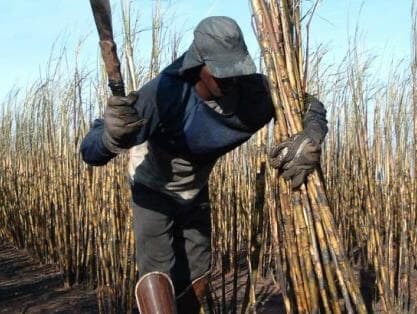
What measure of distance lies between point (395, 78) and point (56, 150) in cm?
233

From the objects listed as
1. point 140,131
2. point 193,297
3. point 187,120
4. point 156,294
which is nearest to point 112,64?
point 140,131

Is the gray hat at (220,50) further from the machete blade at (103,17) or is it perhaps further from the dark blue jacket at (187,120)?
the machete blade at (103,17)

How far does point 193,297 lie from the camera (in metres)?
2.23

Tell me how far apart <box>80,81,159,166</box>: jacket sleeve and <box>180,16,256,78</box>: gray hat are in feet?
0.47

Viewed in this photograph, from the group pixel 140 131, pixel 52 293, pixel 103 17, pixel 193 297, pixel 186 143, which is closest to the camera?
pixel 103 17

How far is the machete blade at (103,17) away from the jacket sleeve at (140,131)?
24 centimetres

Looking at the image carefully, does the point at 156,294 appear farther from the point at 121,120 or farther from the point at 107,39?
the point at 107,39

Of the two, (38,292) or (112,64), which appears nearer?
(112,64)

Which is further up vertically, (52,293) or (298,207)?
(298,207)

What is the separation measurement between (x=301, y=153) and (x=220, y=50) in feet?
1.08

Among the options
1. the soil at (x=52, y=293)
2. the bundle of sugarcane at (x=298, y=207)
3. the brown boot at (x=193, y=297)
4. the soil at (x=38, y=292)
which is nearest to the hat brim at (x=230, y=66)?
the bundle of sugarcane at (x=298, y=207)

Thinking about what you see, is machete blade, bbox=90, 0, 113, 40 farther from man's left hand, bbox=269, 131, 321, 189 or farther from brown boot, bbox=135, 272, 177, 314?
brown boot, bbox=135, 272, 177, 314

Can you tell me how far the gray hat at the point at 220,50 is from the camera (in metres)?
1.65

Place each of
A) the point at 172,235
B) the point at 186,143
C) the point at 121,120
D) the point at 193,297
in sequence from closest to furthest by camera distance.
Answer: the point at 121,120 → the point at 186,143 → the point at 172,235 → the point at 193,297
